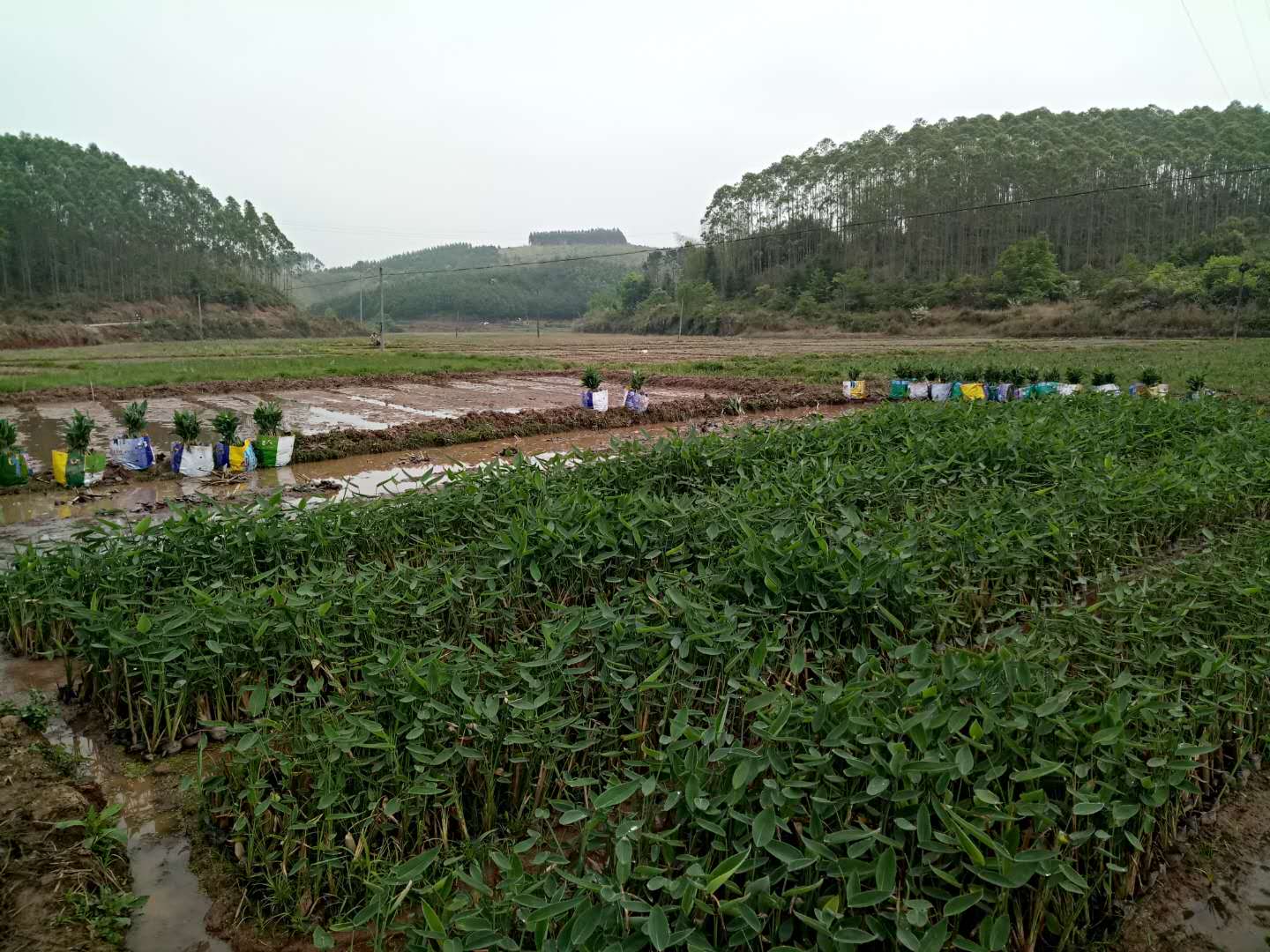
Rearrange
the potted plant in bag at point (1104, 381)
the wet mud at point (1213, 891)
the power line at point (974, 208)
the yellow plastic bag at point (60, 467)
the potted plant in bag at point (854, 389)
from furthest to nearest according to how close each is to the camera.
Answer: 1. the power line at point (974, 208)
2. the potted plant in bag at point (854, 389)
3. the potted plant in bag at point (1104, 381)
4. the yellow plastic bag at point (60, 467)
5. the wet mud at point (1213, 891)

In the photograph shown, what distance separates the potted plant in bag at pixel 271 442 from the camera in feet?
33.2

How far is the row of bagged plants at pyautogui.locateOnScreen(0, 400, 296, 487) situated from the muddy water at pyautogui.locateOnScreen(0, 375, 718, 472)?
1.08 meters

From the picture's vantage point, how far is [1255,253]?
47.5 m

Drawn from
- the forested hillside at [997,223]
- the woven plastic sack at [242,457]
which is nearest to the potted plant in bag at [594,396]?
the woven plastic sack at [242,457]

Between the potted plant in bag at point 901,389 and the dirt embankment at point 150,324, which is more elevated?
the dirt embankment at point 150,324

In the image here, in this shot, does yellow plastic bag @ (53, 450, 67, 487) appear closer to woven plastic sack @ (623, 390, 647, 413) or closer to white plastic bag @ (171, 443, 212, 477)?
white plastic bag @ (171, 443, 212, 477)

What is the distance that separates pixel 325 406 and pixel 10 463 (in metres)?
7.80

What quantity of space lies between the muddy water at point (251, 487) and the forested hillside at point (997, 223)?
42207mm

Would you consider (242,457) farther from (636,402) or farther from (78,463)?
(636,402)

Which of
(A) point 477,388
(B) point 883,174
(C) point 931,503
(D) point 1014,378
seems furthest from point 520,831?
(B) point 883,174

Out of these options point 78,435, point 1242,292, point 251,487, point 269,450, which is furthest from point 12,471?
point 1242,292

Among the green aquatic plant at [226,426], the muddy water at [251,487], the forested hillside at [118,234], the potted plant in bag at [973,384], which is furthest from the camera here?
the forested hillside at [118,234]

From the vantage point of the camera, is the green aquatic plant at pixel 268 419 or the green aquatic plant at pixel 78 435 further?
the green aquatic plant at pixel 268 419

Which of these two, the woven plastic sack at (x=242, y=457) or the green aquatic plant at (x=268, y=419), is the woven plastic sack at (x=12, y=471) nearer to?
the woven plastic sack at (x=242, y=457)
